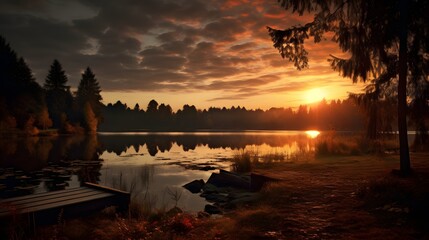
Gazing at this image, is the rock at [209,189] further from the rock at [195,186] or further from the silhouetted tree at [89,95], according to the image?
the silhouetted tree at [89,95]

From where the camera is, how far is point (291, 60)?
11.8 m

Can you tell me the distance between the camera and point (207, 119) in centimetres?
19088

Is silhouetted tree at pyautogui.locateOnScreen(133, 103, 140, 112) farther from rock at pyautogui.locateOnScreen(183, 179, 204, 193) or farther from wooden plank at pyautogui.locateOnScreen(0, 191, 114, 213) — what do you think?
wooden plank at pyautogui.locateOnScreen(0, 191, 114, 213)

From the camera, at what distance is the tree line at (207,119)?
159m

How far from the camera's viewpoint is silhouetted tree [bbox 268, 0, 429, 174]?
30.5 feet

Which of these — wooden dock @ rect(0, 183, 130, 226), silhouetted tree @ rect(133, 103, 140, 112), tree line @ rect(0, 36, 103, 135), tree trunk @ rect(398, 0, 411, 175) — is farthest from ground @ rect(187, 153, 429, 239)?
silhouetted tree @ rect(133, 103, 140, 112)

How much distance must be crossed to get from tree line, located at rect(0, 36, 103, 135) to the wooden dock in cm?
4714

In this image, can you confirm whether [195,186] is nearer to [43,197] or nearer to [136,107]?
[43,197]

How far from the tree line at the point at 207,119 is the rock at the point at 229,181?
139444mm

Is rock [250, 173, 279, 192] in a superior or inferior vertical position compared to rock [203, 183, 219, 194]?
superior

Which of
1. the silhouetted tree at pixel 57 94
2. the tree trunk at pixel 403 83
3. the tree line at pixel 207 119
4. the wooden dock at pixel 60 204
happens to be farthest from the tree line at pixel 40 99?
the tree line at pixel 207 119

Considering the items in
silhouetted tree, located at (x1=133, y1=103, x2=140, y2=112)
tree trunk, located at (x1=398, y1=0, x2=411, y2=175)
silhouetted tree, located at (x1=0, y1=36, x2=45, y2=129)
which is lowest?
tree trunk, located at (x1=398, y1=0, x2=411, y2=175)

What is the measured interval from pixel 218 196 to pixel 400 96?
7.19m

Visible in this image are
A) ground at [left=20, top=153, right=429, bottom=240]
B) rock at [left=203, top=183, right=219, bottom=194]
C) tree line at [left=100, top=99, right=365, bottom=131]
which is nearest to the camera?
ground at [left=20, top=153, right=429, bottom=240]
